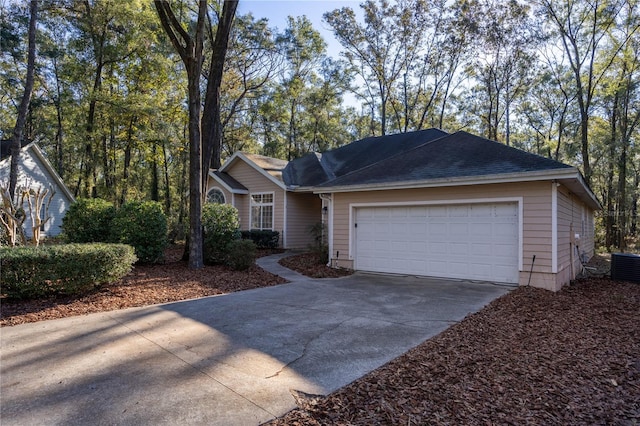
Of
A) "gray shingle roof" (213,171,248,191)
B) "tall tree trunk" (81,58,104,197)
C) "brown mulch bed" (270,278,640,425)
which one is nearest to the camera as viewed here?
"brown mulch bed" (270,278,640,425)

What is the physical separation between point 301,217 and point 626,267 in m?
10.9

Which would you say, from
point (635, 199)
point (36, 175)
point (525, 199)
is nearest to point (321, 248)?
point (525, 199)

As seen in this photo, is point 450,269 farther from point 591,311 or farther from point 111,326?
point 111,326

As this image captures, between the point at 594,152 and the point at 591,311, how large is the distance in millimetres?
20544

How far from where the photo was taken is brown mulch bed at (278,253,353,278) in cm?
962

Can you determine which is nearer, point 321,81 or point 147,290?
point 147,290

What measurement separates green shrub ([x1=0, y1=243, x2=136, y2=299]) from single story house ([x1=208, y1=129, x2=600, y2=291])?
19.4 feet

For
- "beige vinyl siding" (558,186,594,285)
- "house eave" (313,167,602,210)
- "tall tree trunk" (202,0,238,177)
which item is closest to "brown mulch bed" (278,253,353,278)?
"house eave" (313,167,602,210)

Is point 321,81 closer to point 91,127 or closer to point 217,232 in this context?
point 91,127

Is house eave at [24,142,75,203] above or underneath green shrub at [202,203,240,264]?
above

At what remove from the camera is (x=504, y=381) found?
324 cm

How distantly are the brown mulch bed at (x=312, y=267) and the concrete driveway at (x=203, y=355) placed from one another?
2.94m

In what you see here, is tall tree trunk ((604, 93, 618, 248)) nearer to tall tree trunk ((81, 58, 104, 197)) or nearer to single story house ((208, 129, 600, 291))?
single story house ((208, 129, 600, 291))

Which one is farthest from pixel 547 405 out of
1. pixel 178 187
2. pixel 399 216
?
pixel 178 187
